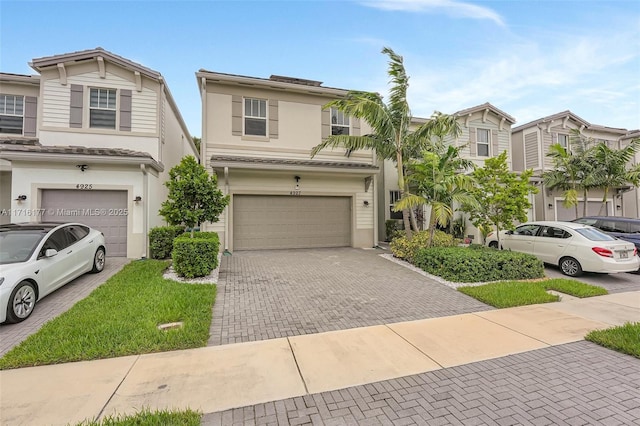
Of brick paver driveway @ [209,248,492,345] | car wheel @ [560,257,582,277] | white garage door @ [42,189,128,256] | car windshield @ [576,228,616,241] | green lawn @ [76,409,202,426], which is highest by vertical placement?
white garage door @ [42,189,128,256]

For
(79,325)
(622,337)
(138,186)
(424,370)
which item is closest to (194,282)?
(79,325)

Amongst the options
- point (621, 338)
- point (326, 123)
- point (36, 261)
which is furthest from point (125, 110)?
point (621, 338)

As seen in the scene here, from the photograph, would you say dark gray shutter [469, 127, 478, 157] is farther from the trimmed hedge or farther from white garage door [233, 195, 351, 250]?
the trimmed hedge

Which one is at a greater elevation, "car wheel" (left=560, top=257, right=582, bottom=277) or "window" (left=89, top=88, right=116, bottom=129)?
"window" (left=89, top=88, right=116, bottom=129)

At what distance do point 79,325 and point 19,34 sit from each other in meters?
8.85

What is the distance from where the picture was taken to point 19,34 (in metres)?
7.80

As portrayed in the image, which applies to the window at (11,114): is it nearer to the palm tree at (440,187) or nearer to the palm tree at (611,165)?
the palm tree at (440,187)

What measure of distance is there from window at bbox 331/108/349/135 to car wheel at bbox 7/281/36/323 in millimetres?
11222

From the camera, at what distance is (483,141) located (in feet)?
53.5

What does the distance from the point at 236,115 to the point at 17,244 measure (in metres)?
8.27

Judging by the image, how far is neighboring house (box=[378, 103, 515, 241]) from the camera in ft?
50.5

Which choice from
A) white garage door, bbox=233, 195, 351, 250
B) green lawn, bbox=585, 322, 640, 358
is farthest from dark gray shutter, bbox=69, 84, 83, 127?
green lawn, bbox=585, 322, 640, 358

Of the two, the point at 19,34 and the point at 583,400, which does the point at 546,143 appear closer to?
the point at 583,400

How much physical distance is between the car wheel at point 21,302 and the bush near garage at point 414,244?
30.8ft
